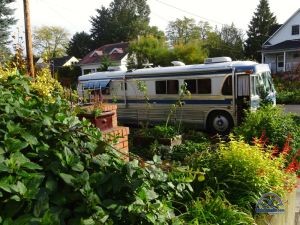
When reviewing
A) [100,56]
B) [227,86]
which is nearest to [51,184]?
[227,86]

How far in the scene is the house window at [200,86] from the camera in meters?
14.8

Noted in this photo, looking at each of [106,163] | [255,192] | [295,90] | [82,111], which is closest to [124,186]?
[106,163]

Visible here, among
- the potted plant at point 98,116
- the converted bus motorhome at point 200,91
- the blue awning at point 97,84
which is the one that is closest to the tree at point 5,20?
the blue awning at point 97,84

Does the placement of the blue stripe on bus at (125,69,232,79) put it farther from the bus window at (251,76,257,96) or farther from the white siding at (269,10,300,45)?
the white siding at (269,10,300,45)

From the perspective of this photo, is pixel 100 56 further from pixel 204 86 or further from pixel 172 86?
pixel 204 86

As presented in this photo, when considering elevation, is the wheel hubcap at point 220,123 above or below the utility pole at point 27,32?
below

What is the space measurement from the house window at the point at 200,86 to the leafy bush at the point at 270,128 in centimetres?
594

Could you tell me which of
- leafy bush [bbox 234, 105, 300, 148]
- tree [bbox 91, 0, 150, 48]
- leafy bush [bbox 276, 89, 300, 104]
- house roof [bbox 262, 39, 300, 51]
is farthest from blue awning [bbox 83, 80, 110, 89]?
tree [bbox 91, 0, 150, 48]

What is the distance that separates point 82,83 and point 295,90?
1613 centimetres

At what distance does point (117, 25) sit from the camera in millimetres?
67062

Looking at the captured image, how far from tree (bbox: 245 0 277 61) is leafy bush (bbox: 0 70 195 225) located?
50.5 metres

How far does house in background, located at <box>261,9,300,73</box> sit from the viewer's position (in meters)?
40.9

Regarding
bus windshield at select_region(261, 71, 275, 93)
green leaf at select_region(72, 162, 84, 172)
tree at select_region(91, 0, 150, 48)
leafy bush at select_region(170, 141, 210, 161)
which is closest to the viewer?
green leaf at select_region(72, 162, 84, 172)

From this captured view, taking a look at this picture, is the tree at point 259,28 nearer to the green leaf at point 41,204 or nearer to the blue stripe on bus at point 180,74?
the blue stripe on bus at point 180,74
